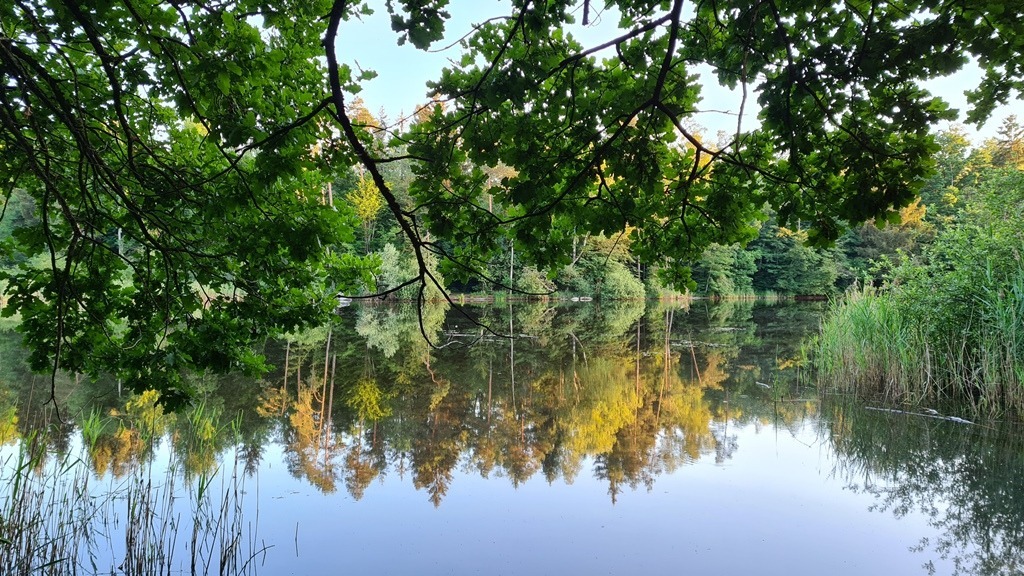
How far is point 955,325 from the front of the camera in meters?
7.43

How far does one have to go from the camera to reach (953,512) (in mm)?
4953

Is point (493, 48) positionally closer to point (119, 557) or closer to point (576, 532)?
point (576, 532)

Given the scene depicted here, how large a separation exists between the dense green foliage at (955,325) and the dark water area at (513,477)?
0.59 m

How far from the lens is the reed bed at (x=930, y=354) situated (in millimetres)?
6750

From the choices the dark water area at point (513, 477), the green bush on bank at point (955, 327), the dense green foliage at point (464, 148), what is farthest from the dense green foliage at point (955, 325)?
the dense green foliage at point (464, 148)

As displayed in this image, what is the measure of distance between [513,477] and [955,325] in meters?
6.11

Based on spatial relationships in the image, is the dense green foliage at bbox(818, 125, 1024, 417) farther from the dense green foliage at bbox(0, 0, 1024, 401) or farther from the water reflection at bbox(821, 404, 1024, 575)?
the dense green foliage at bbox(0, 0, 1024, 401)

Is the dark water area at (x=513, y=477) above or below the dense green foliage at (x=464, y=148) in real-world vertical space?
below

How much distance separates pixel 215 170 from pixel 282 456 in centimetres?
409

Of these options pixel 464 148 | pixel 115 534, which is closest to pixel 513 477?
pixel 115 534

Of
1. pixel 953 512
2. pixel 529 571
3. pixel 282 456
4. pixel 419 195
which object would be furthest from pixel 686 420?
pixel 419 195

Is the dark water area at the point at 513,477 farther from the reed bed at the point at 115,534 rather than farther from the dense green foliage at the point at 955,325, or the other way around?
the dense green foliage at the point at 955,325

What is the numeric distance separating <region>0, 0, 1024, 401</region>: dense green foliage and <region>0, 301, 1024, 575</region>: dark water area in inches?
33.8

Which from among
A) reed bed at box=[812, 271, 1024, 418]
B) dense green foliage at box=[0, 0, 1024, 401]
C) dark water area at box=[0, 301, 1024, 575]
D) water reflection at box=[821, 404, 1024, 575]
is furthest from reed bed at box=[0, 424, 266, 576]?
reed bed at box=[812, 271, 1024, 418]
